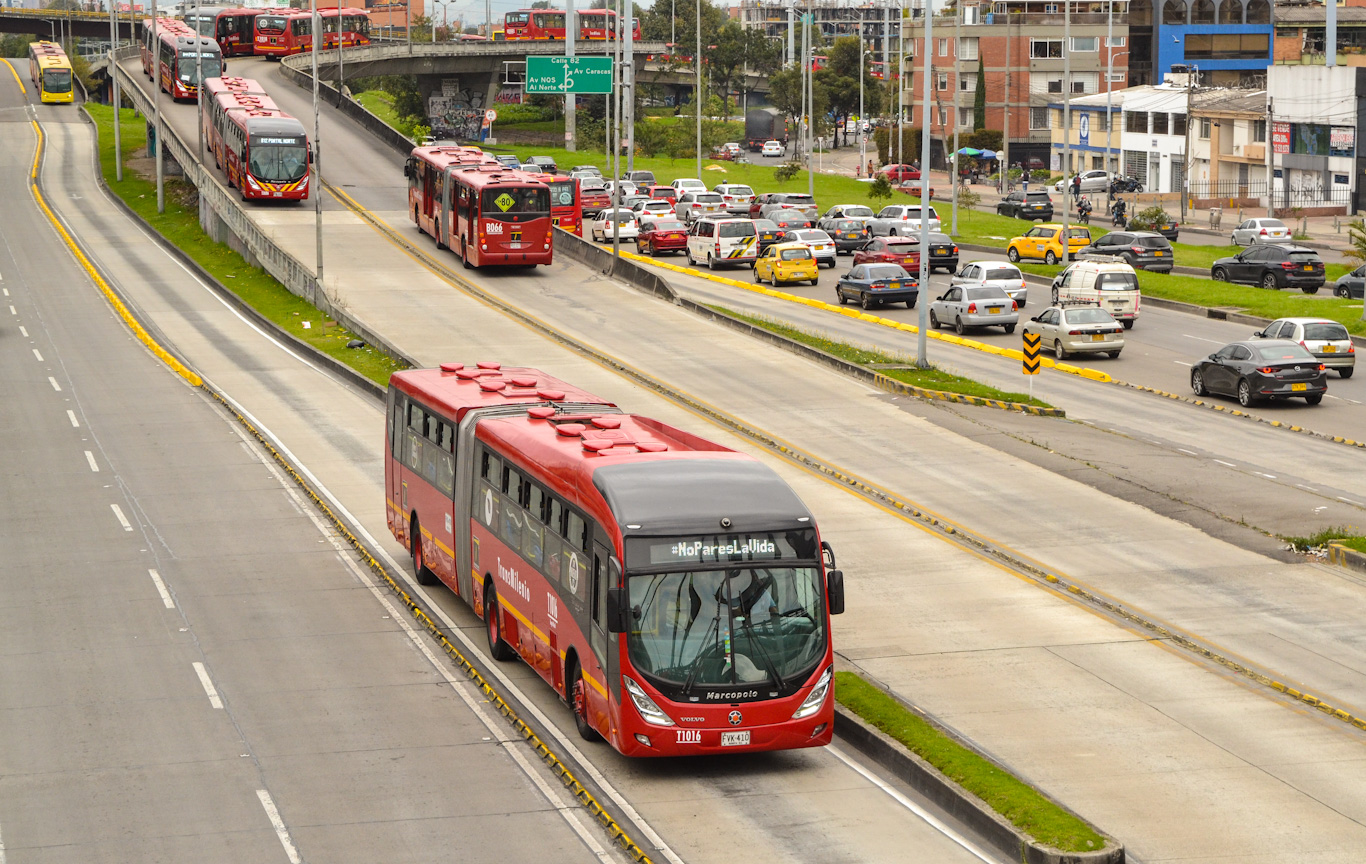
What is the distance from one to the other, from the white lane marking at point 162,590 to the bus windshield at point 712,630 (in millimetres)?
9259

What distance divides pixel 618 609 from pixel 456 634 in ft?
19.7

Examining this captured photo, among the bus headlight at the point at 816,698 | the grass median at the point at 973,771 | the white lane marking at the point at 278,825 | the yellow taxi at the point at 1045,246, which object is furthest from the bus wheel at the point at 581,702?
the yellow taxi at the point at 1045,246

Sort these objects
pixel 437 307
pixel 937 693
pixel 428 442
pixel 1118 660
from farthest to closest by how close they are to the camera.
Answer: pixel 437 307
pixel 428 442
pixel 1118 660
pixel 937 693

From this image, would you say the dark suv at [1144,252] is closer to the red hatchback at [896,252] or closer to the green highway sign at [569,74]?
the red hatchback at [896,252]

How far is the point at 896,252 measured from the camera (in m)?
57.4

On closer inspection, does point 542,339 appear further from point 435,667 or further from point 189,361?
point 435,667

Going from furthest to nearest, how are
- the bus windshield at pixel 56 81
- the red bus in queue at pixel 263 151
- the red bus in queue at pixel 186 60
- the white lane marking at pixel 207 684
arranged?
the bus windshield at pixel 56 81, the red bus in queue at pixel 186 60, the red bus in queue at pixel 263 151, the white lane marking at pixel 207 684

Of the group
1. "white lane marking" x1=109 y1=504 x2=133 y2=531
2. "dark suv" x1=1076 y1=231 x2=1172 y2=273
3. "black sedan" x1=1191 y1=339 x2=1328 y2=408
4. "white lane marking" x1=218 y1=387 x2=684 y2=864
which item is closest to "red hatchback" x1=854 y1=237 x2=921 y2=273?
"dark suv" x1=1076 y1=231 x2=1172 y2=273

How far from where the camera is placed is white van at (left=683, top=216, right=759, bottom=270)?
207ft

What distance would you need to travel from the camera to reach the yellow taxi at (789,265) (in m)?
58.1

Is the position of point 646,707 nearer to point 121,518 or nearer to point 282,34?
point 121,518

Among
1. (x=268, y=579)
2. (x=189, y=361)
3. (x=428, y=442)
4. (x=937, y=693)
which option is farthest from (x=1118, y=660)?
(x=189, y=361)

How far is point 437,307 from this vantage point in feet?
160

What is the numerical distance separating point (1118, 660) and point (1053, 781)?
4.21 m
